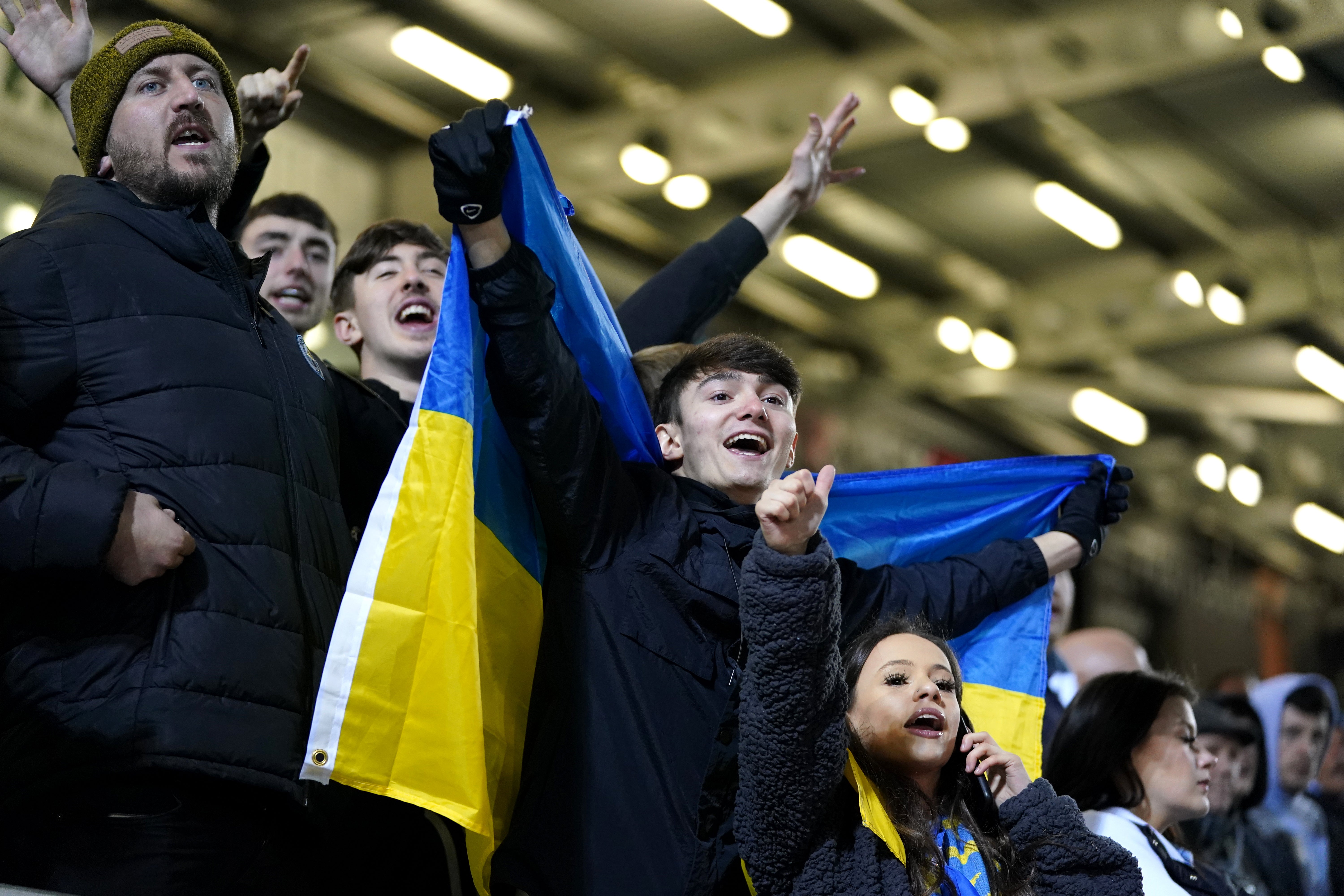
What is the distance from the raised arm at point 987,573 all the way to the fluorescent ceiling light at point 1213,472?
31.5 feet

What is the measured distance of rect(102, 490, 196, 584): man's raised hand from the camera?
1.76 m

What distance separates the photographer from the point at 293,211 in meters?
3.12

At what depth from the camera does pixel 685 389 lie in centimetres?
244

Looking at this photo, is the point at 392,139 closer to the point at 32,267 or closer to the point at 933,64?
the point at 933,64

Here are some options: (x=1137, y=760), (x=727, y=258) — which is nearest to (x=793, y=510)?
(x=1137, y=760)

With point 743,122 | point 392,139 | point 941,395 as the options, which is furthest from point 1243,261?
point 392,139

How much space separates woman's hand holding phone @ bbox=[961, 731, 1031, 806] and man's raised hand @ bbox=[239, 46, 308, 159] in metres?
1.55

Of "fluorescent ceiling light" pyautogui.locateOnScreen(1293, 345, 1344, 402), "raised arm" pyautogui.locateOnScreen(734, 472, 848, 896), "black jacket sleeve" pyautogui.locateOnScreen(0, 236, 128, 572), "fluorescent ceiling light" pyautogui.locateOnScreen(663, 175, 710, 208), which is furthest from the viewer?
"fluorescent ceiling light" pyautogui.locateOnScreen(1293, 345, 1344, 402)

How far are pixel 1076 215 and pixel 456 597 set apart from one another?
704cm

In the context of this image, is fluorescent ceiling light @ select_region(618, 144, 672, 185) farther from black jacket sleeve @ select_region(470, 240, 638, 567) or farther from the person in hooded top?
black jacket sleeve @ select_region(470, 240, 638, 567)

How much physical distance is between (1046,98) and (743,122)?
143 cm

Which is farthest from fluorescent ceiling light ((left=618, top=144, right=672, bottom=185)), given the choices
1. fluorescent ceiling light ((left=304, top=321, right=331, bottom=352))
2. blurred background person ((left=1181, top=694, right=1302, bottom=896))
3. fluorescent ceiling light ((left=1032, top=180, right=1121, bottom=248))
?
blurred background person ((left=1181, top=694, right=1302, bottom=896))

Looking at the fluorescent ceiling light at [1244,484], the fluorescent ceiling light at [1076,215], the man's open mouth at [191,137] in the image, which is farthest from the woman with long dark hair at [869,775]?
the fluorescent ceiling light at [1244,484]

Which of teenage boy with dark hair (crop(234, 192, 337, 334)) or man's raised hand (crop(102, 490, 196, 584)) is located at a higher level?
teenage boy with dark hair (crop(234, 192, 337, 334))
